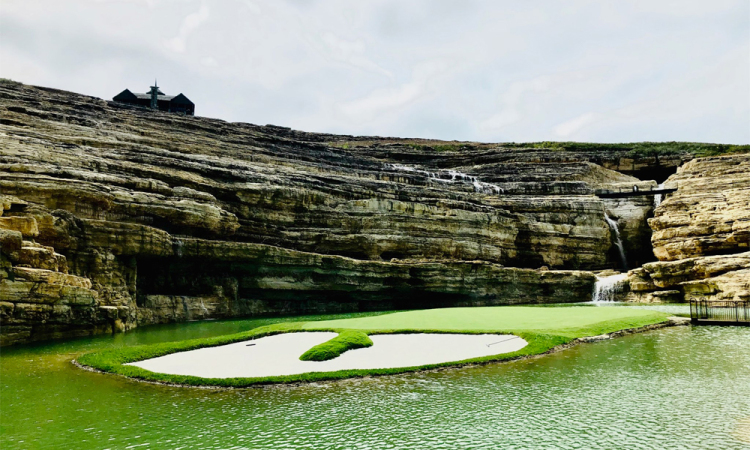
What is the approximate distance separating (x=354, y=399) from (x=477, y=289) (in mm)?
35717

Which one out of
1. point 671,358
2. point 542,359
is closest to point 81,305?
point 542,359

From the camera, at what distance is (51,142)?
150 feet

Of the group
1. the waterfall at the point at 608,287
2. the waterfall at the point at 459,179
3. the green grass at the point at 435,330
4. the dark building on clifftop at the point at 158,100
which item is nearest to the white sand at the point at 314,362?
the green grass at the point at 435,330

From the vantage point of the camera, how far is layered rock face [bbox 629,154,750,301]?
4019cm

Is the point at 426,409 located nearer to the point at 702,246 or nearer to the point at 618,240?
the point at 702,246

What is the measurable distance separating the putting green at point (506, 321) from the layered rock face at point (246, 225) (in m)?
14.1

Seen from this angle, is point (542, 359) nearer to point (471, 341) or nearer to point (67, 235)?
point (471, 341)

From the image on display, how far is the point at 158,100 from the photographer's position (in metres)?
101

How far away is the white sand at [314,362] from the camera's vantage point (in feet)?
57.6

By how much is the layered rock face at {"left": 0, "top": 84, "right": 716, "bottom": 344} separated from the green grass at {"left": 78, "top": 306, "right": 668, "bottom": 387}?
361 inches

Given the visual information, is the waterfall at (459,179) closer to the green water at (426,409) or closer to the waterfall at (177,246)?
the waterfall at (177,246)

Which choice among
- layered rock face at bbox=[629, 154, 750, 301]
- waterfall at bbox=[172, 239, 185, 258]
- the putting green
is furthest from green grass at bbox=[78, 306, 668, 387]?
waterfall at bbox=[172, 239, 185, 258]

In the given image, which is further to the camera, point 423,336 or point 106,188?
point 106,188

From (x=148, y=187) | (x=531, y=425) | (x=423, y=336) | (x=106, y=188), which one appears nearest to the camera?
(x=531, y=425)
